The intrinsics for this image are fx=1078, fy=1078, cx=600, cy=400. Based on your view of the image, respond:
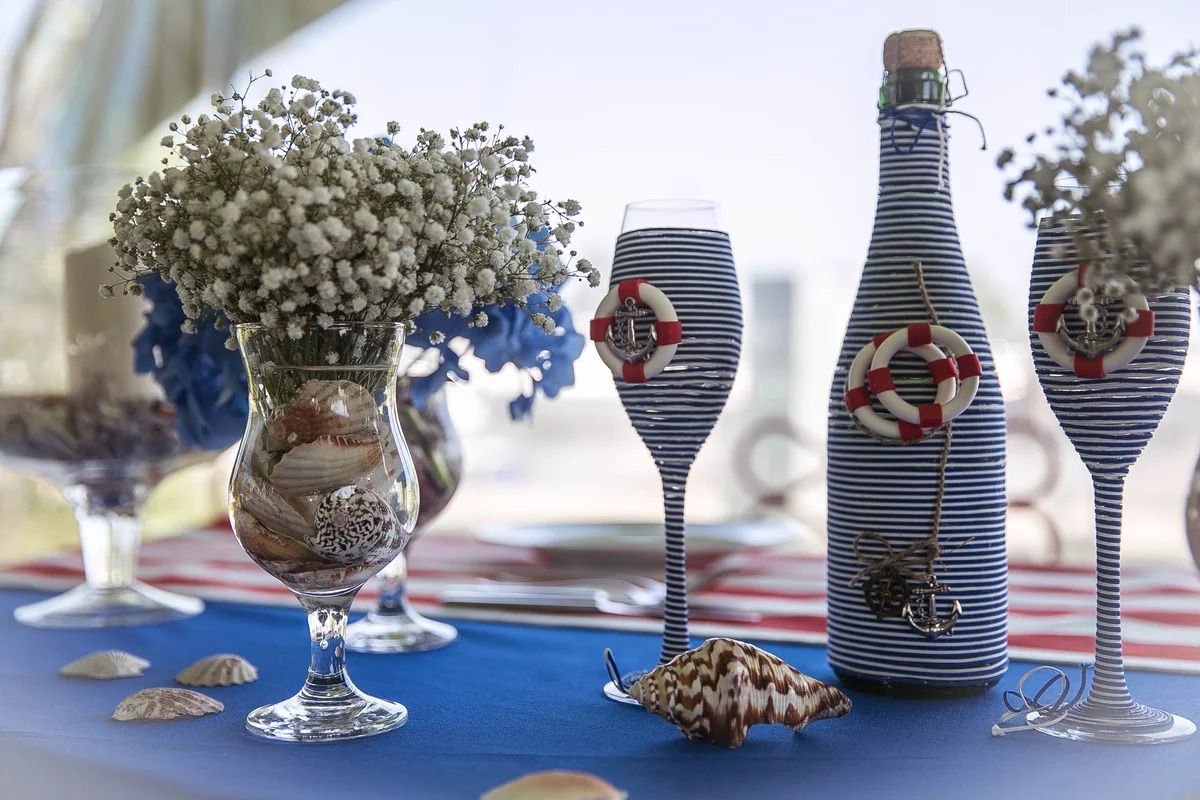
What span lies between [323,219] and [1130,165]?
1.76ft

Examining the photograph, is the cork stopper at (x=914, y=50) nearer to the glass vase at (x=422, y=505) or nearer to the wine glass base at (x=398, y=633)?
the glass vase at (x=422, y=505)

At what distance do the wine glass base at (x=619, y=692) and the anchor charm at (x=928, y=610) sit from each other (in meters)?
0.23

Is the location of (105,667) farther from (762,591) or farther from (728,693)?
(762,591)

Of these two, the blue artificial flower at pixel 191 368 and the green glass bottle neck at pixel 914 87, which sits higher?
the green glass bottle neck at pixel 914 87

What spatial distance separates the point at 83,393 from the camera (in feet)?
4.33

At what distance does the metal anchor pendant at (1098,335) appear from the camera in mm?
755

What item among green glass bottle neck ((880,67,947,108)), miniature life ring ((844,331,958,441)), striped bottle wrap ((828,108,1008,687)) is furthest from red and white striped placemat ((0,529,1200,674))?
green glass bottle neck ((880,67,947,108))

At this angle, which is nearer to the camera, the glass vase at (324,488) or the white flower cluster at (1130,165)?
the white flower cluster at (1130,165)

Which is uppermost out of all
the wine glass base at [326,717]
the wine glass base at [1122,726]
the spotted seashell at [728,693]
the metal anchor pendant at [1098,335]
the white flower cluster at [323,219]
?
the white flower cluster at [323,219]

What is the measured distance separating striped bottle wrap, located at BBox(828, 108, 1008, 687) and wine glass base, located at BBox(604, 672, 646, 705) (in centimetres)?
18

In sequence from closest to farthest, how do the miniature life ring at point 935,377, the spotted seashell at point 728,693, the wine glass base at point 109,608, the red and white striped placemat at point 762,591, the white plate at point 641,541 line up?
the spotted seashell at point 728,693 → the miniature life ring at point 935,377 → the red and white striped placemat at point 762,591 → the wine glass base at point 109,608 → the white plate at point 641,541

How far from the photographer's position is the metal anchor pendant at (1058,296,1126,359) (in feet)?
2.48

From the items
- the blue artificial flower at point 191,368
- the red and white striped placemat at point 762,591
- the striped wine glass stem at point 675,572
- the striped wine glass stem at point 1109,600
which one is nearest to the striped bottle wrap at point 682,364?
the striped wine glass stem at point 675,572

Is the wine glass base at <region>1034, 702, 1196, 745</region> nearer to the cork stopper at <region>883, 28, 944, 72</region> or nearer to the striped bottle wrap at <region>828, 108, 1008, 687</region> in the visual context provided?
the striped bottle wrap at <region>828, 108, 1008, 687</region>
